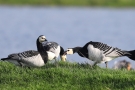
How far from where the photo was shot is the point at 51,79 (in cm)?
1061

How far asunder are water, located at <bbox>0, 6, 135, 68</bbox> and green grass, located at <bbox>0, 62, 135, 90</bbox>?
2723mm

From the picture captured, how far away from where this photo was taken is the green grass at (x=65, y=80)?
1013 centimetres

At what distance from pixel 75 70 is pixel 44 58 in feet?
2.81

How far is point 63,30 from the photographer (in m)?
40.4

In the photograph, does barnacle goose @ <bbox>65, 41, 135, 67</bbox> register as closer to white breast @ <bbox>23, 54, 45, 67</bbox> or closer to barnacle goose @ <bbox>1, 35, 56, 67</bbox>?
barnacle goose @ <bbox>1, 35, 56, 67</bbox>

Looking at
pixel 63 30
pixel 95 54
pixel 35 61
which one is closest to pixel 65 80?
pixel 35 61

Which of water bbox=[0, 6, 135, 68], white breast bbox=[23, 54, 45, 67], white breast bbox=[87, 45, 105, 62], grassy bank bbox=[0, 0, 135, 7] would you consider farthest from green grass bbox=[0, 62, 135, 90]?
grassy bank bbox=[0, 0, 135, 7]

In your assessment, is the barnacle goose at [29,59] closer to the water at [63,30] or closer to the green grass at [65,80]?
the green grass at [65,80]

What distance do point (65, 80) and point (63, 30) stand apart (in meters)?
29.9

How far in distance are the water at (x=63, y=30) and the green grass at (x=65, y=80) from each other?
272cm

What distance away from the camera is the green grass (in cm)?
1013

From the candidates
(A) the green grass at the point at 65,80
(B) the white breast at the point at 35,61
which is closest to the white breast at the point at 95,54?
(A) the green grass at the point at 65,80

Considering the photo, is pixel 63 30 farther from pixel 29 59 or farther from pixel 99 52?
pixel 29 59

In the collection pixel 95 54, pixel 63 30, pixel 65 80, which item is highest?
pixel 95 54
